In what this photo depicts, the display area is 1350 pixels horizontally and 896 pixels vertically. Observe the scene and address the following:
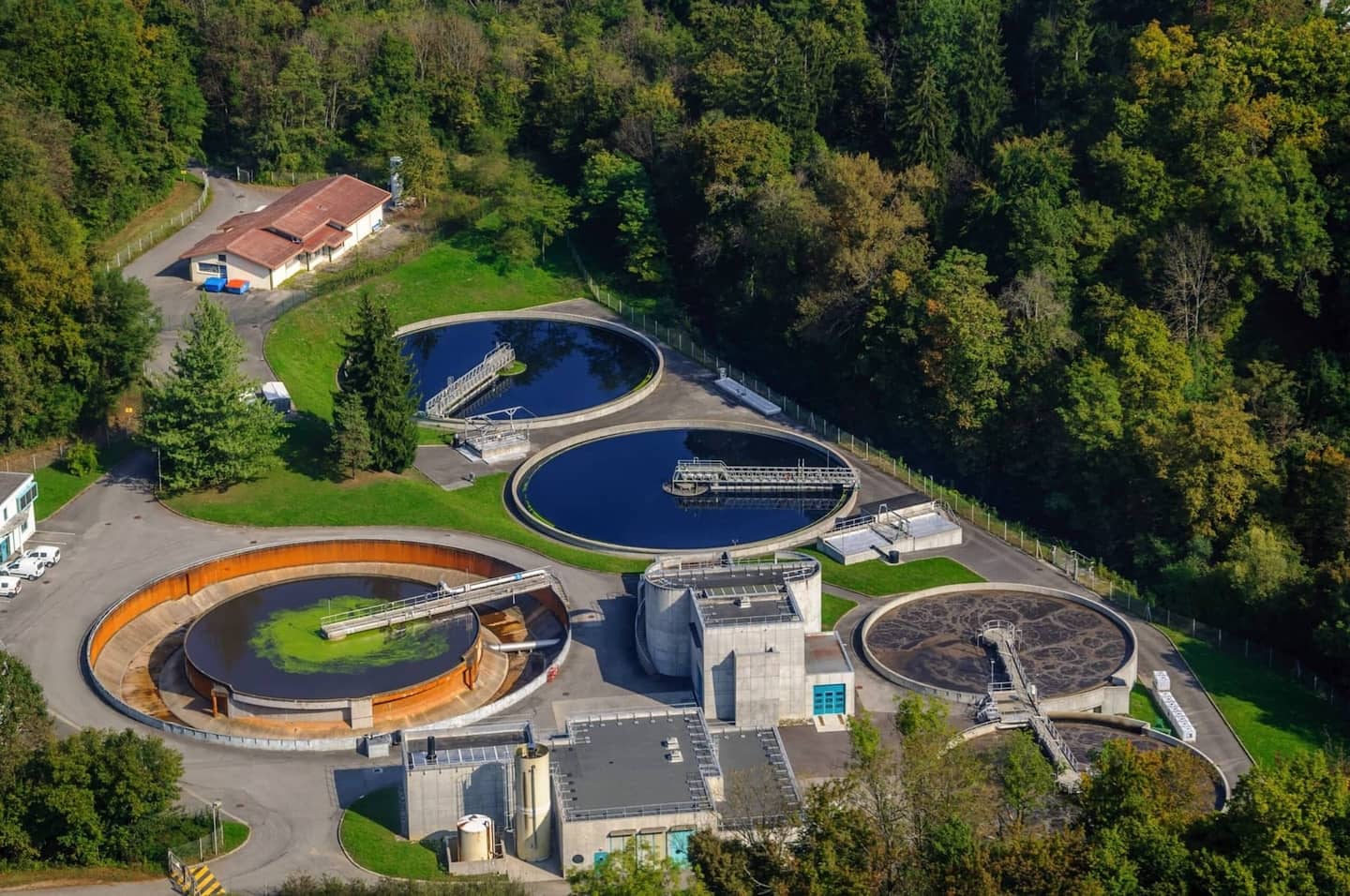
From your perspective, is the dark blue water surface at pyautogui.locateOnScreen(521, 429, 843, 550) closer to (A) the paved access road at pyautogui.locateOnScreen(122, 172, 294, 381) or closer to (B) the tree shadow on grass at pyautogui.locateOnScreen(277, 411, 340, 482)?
(B) the tree shadow on grass at pyautogui.locateOnScreen(277, 411, 340, 482)

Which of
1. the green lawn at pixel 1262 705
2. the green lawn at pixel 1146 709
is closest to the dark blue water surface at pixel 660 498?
the green lawn at pixel 1146 709

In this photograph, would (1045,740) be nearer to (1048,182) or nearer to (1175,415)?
(1175,415)

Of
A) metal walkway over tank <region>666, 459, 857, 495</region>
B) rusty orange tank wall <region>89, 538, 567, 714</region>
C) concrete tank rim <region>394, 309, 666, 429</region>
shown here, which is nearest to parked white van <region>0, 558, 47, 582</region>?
rusty orange tank wall <region>89, 538, 567, 714</region>

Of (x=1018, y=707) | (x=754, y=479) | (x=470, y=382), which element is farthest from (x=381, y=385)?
(x=1018, y=707)

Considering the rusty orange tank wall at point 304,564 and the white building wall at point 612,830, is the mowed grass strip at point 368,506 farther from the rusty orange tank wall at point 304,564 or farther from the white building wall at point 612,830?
the white building wall at point 612,830

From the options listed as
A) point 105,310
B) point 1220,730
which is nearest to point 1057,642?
point 1220,730
